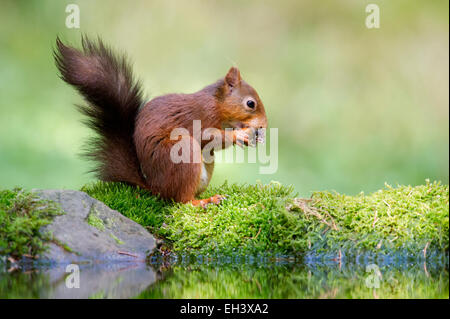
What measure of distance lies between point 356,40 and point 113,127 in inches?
149

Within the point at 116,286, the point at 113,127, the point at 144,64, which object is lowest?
the point at 116,286

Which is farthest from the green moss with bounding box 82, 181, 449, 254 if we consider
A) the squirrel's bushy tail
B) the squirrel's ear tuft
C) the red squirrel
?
the squirrel's ear tuft

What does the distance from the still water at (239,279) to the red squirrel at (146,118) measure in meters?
0.58

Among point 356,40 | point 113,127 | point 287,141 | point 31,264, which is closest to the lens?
point 31,264

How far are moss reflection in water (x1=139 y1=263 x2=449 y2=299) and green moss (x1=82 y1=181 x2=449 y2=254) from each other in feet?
0.65

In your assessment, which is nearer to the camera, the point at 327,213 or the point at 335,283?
the point at 335,283

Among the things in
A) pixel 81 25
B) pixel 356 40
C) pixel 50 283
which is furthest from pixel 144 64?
pixel 50 283

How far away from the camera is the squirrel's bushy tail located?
3.48 m

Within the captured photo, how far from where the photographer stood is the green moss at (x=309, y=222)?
2.98 metres

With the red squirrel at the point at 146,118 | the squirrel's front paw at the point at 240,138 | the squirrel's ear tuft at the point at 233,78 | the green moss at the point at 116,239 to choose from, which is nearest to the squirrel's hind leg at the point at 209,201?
the red squirrel at the point at 146,118

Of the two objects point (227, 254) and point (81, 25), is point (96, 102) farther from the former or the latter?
point (81, 25)

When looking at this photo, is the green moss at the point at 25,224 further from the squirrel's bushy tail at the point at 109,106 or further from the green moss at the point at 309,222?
the squirrel's bushy tail at the point at 109,106

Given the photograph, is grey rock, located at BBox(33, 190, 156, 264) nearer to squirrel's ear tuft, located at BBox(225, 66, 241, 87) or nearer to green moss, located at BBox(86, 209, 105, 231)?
green moss, located at BBox(86, 209, 105, 231)

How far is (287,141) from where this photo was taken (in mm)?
5852
